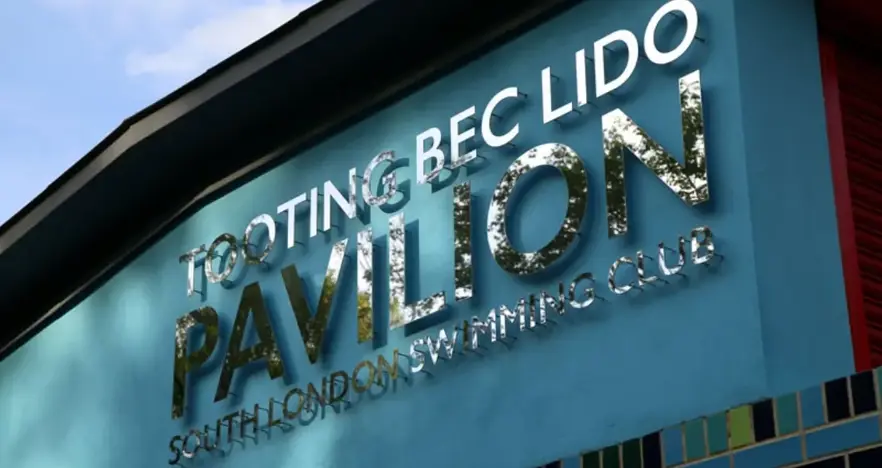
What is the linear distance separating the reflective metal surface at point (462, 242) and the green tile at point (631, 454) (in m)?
1.74

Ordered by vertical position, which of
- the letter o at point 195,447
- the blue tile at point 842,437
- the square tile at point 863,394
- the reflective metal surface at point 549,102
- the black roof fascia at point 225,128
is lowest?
the blue tile at point 842,437

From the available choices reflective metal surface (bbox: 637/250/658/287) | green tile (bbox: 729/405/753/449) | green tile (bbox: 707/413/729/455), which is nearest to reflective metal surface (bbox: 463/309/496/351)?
reflective metal surface (bbox: 637/250/658/287)

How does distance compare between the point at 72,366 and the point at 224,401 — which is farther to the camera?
the point at 72,366

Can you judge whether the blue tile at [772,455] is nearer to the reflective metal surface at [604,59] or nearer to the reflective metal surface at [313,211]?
the reflective metal surface at [604,59]

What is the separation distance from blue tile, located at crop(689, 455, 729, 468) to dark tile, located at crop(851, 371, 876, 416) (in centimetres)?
68

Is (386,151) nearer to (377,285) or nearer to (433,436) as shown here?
(377,285)

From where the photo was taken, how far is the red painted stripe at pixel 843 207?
7824 mm

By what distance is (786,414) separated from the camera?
693 cm

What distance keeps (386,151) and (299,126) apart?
3.26ft

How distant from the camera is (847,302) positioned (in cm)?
788

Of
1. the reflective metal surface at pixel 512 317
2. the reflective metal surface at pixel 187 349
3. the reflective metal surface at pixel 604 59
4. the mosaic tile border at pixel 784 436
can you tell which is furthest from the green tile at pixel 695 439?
the reflective metal surface at pixel 187 349

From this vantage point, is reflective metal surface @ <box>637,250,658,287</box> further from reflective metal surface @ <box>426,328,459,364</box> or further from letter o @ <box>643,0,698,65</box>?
reflective metal surface @ <box>426,328,459,364</box>

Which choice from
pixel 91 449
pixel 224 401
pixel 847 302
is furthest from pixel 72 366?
pixel 847 302

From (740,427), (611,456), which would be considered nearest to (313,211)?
(611,456)
